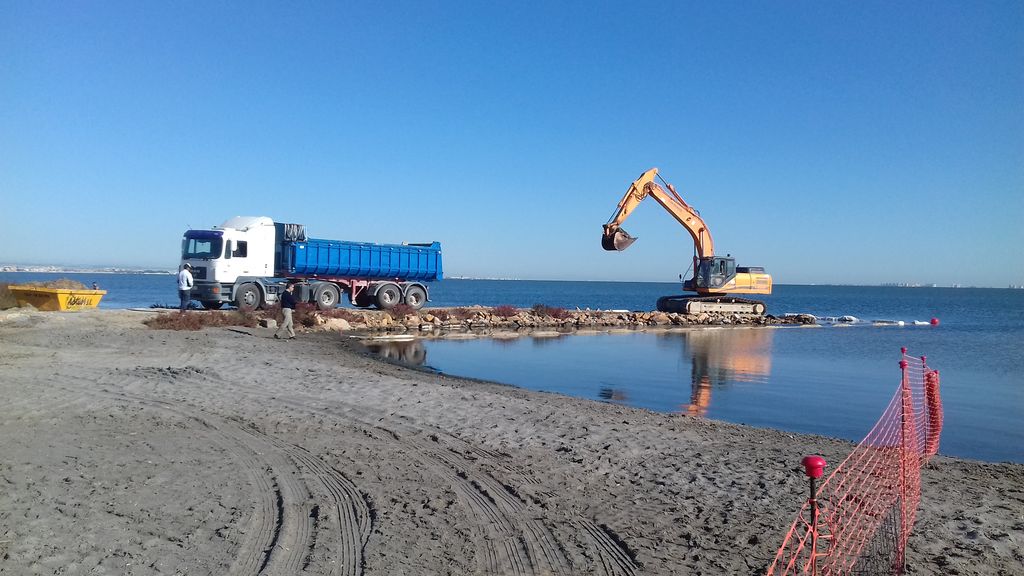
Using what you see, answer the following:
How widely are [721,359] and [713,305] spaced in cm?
1911

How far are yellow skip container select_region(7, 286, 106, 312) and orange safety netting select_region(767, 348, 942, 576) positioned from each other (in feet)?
87.9

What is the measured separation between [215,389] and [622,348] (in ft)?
57.1

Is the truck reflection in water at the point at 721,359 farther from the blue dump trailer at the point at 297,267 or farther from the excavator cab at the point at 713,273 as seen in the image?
the blue dump trailer at the point at 297,267

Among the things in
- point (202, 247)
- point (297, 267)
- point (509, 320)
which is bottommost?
point (509, 320)

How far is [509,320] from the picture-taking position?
123 ft

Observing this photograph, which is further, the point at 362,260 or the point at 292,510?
the point at 362,260

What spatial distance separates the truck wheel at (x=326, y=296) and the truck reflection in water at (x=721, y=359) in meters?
14.6

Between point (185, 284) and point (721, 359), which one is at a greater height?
point (185, 284)

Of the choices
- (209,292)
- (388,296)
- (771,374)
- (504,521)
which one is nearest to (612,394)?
(771,374)

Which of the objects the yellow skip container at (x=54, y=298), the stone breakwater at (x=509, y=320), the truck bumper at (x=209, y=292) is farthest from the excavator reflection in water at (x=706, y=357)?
the yellow skip container at (x=54, y=298)

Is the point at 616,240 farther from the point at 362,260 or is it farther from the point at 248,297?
the point at 248,297

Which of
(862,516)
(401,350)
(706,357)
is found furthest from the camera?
(706,357)

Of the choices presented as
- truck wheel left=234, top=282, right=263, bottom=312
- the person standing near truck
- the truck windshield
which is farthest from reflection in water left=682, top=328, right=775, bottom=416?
the person standing near truck

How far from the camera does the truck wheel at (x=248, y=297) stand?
2812 cm
